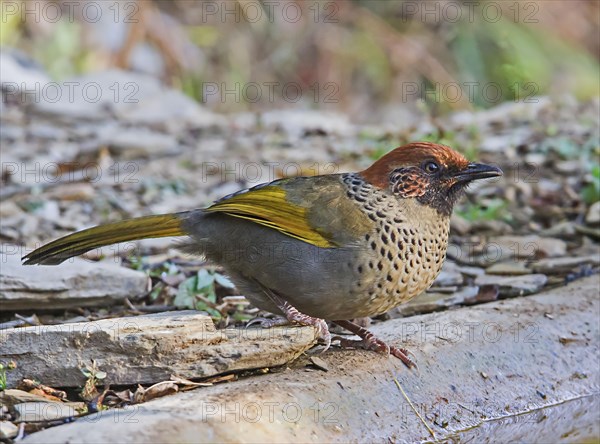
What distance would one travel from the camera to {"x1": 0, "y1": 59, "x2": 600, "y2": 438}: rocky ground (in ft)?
15.1

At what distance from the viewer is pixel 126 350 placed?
357 cm

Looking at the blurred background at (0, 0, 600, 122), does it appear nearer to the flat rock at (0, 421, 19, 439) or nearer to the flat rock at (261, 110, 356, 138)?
the flat rock at (261, 110, 356, 138)

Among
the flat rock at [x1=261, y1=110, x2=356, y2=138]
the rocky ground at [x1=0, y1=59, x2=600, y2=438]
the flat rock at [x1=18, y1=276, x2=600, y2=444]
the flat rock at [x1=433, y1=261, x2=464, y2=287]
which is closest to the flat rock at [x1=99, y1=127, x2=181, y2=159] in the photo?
the rocky ground at [x1=0, y1=59, x2=600, y2=438]

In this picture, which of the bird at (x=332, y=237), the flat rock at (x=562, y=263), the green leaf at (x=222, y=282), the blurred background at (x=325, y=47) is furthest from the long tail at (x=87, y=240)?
the blurred background at (x=325, y=47)

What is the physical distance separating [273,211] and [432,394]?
1006mm

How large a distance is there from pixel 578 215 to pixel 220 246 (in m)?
2.98

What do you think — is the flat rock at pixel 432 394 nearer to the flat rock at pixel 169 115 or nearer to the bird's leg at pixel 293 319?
the bird's leg at pixel 293 319

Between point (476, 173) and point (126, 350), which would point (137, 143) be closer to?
point (476, 173)

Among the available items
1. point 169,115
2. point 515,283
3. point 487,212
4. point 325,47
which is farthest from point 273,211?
point 325,47

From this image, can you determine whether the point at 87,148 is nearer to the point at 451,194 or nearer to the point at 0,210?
the point at 0,210

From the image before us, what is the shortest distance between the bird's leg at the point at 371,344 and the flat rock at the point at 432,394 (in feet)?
0.13

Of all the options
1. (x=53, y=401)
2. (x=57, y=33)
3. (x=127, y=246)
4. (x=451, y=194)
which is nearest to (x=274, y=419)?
(x=53, y=401)

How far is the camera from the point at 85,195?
6578 millimetres

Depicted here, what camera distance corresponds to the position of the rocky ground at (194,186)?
462 cm
